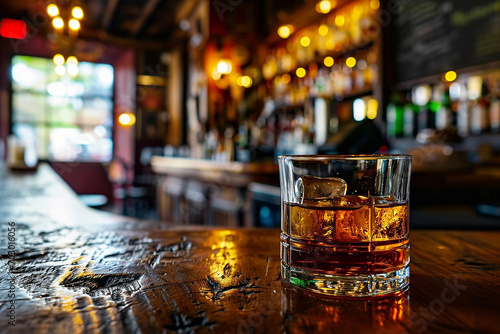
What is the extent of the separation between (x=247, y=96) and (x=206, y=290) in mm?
6018


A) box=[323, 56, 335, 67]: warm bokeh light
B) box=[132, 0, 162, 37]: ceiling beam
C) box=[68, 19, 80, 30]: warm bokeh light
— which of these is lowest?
box=[68, 19, 80, 30]: warm bokeh light

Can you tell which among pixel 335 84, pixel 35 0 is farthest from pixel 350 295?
pixel 35 0

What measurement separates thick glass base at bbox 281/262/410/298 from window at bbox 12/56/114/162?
800 cm

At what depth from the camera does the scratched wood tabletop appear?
0.33 m

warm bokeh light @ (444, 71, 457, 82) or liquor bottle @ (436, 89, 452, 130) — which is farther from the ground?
warm bokeh light @ (444, 71, 457, 82)

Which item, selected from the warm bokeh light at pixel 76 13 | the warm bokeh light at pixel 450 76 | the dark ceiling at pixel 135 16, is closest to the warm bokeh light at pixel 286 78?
the dark ceiling at pixel 135 16

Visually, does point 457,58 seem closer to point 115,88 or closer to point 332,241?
point 332,241

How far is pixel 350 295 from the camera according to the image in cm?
40

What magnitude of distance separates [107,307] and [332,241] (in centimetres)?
22

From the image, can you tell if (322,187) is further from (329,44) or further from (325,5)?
(329,44)

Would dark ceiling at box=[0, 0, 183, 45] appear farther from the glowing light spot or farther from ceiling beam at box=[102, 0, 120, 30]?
the glowing light spot

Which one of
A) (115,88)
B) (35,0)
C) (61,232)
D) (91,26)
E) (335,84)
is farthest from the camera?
(115,88)

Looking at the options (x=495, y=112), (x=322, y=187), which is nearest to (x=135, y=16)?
(x=495, y=112)

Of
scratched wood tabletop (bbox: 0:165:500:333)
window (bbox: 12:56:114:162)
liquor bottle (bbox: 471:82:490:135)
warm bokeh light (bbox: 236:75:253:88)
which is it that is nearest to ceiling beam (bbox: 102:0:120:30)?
window (bbox: 12:56:114:162)
